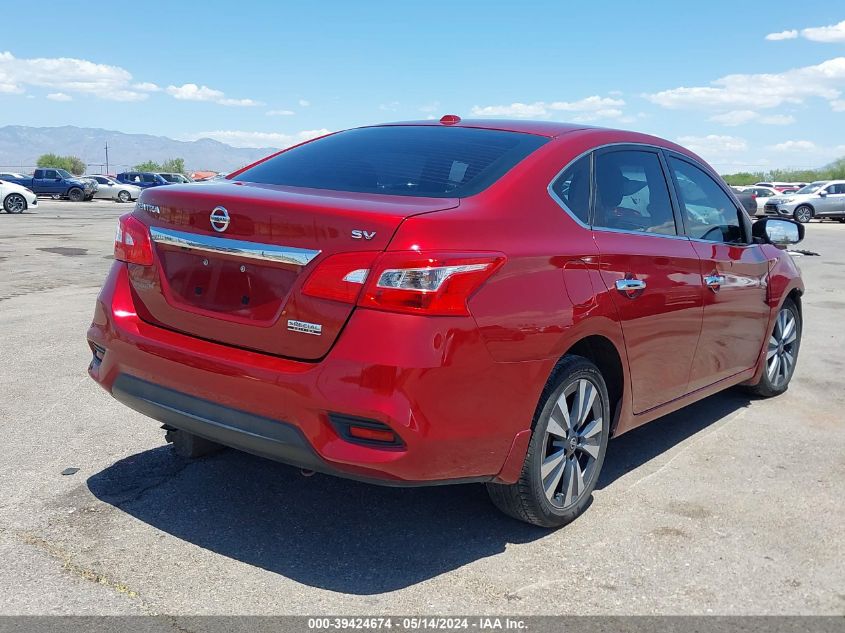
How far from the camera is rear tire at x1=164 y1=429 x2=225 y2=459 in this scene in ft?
13.9

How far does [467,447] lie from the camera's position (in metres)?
3.08

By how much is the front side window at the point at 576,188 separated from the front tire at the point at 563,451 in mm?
660


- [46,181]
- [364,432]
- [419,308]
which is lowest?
[46,181]

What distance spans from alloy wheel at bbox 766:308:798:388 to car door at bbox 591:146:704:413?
165 cm

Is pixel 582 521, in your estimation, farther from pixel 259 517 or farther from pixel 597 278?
pixel 259 517

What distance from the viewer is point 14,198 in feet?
93.6

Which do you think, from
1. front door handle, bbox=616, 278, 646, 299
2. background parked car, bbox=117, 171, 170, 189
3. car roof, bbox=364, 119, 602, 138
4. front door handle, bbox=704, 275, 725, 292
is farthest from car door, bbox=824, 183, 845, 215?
front door handle, bbox=616, 278, 646, 299

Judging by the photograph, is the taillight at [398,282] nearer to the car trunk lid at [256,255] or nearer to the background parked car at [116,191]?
the car trunk lid at [256,255]

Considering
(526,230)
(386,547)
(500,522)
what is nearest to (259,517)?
(386,547)

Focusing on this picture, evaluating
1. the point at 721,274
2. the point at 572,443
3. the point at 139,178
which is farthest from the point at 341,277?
the point at 139,178

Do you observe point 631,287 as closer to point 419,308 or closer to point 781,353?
point 419,308

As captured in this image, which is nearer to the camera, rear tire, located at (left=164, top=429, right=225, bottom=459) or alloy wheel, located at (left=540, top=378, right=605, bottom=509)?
alloy wheel, located at (left=540, top=378, right=605, bottom=509)

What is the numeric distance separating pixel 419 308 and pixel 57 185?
4747 centimetres

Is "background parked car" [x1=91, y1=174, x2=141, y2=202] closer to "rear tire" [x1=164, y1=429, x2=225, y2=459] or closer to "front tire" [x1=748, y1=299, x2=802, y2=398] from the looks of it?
"front tire" [x1=748, y1=299, x2=802, y2=398]
